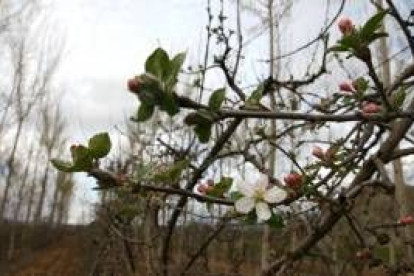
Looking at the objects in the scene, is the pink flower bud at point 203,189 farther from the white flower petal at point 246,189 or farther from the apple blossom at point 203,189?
the white flower petal at point 246,189

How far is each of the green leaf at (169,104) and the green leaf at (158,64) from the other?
0.03m

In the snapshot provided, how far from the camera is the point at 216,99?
3.37 ft

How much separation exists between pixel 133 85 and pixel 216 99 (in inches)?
6.3

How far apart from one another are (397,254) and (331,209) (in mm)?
294

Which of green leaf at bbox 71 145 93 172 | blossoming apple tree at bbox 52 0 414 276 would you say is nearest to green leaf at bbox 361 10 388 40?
blossoming apple tree at bbox 52 0 414 276

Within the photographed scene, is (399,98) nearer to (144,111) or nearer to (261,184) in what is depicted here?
(261,184)

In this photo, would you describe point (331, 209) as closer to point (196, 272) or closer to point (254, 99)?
point (254, 99)

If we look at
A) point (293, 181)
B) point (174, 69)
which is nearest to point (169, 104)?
point (174, 69)

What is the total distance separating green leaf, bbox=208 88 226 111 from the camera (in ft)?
3.33

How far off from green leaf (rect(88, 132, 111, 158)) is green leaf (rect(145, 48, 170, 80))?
18 cm

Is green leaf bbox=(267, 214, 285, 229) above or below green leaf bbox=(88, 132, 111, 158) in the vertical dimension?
below

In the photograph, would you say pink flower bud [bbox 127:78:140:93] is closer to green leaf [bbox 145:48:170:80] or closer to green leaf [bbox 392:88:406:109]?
green leaf [bbox 145:48:170:80]

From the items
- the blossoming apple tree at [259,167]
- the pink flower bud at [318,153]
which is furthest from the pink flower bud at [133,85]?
the pink flower bud at [318,153]

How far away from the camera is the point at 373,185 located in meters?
1.11
